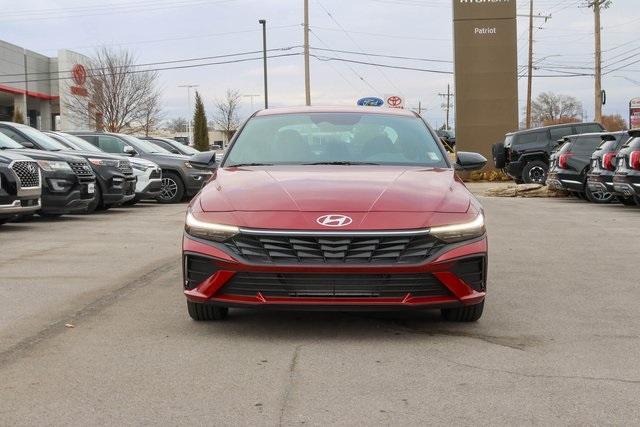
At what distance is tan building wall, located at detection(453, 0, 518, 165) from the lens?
104ft

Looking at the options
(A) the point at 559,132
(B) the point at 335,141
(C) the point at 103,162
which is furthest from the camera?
(A) the point at 559,132

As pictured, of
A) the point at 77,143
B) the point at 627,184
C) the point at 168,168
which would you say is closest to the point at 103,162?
the point at 77,143

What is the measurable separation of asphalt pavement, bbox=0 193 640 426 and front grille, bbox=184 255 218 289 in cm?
37

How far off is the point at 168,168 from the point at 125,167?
120 inches

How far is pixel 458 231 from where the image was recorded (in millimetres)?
4789

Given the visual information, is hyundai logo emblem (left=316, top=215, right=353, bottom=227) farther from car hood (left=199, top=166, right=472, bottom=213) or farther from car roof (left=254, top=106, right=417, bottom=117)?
car roof (left=254, top=106, right=417, bottom=117)

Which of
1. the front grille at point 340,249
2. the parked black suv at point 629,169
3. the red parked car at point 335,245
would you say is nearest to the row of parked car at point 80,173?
the red parked car at point 335,245

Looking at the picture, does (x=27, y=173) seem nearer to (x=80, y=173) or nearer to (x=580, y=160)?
(x=80, y=173)

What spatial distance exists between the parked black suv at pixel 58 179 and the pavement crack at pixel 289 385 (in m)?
8.72

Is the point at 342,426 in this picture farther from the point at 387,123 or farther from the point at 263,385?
the point at 387,123

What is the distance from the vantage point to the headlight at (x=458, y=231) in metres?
4.71

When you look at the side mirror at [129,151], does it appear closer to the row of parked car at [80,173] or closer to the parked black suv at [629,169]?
the row of parked car at [80,173]

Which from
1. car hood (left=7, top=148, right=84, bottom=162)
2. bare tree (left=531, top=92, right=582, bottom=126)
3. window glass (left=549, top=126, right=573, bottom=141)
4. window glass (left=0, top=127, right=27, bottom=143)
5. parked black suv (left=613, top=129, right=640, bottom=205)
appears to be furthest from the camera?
bare tree (left=531, top=92, right=582, bottom=126)

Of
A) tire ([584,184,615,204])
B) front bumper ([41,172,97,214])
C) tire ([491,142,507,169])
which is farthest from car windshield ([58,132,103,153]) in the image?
tire ([491,142,507,169])
